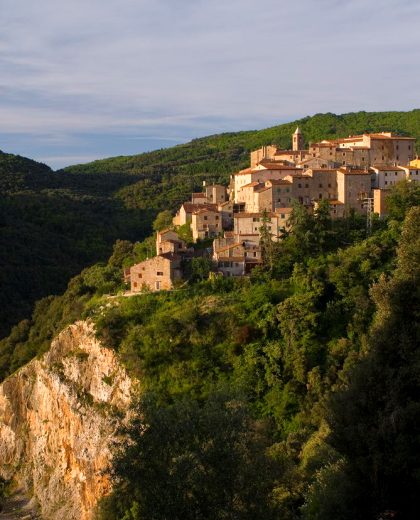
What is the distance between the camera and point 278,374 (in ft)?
113

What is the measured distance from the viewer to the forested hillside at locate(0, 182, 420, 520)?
54.3 feet

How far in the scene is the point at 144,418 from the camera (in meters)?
17.3

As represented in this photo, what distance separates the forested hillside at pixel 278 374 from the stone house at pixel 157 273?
1088 mm

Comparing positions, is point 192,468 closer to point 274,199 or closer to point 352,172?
point 274,199

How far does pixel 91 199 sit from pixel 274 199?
230 ft

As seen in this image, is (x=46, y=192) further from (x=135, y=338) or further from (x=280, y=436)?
(x=280, y=436)

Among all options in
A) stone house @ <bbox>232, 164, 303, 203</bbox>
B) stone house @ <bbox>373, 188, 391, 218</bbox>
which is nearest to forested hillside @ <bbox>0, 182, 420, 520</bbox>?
stone house @ <bbox>373, 188, 391, 218</bbox>

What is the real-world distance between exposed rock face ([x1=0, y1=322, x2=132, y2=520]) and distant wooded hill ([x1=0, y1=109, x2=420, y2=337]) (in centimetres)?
1821

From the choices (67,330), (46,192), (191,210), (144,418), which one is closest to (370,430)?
(144,418)

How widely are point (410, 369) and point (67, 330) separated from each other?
2760cm

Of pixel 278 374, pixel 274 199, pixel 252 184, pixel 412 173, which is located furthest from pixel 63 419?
pixel 412 173

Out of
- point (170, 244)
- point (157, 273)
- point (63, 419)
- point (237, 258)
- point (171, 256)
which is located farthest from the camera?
point (170, 244)

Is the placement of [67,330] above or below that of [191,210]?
below

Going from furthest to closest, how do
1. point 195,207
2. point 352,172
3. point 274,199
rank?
1. point 195,207
2. point 352,172
3. point 274,199
